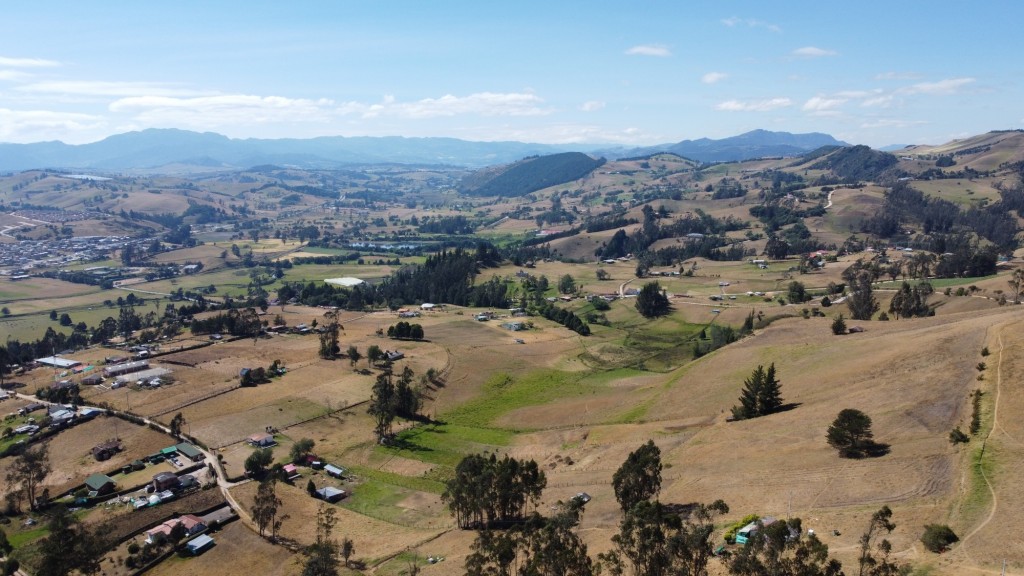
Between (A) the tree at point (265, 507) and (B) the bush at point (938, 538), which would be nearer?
(B) the bush at point (938, 538)

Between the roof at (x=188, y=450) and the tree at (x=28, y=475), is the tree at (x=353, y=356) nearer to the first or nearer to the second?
the roof at (x=188, y=450)

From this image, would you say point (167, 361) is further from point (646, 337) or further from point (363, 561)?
point (646, 337)

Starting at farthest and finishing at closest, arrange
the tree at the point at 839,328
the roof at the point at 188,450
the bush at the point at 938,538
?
the tree at the point at 839,328, the roof at the point at 188,450, the bush at the point at 938,538

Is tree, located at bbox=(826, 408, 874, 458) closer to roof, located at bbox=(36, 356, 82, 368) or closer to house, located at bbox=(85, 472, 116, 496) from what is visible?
house, located at bbox=(85, 472, 116, 496)

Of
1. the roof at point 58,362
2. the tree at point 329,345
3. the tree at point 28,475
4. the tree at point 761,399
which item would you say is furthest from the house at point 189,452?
the tree at point 761,399

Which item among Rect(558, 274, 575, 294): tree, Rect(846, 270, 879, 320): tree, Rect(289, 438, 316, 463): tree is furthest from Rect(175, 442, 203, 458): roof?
Rect(558, 274, 575, 294): tree

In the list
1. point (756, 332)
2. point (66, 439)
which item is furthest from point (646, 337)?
point (66, 439)
